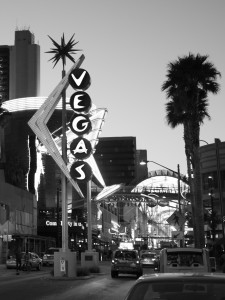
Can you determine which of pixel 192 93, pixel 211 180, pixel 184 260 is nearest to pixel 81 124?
pixel 192 93

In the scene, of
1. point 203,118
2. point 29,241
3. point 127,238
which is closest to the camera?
point 203,118

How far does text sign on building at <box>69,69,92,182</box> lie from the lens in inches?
1545

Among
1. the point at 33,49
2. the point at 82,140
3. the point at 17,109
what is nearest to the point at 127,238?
the point at 17,109

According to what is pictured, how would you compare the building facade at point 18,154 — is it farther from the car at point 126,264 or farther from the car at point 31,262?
the car at point 126,264

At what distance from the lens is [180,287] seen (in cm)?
627

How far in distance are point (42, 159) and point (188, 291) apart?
9263 cm

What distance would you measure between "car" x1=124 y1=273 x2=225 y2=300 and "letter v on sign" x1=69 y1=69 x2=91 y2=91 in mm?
32824

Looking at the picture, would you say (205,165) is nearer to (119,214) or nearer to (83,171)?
(83,171)

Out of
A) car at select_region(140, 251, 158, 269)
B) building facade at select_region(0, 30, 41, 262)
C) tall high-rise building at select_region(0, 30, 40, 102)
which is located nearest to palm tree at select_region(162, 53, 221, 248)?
building facade at select_region(0, 30, 41, 262)

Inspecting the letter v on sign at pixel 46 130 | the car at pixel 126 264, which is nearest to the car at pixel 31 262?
the car at pixel 126 264

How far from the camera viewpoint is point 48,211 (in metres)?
95.9

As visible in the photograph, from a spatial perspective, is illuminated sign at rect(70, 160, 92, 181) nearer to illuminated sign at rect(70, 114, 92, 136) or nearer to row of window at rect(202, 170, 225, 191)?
illuminated sign at rect(70, 114, 92, 136)

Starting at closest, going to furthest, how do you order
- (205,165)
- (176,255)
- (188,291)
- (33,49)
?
(188,291)
(176,255)
(205,165)
(33,49)

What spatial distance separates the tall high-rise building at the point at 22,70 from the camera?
180 meters
